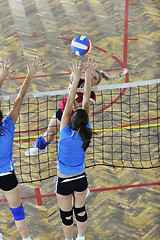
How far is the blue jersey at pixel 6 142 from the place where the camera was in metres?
4.15

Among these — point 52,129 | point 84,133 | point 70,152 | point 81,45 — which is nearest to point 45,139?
point 52,129

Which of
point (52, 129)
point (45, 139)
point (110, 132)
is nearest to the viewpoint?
point (52, 129)

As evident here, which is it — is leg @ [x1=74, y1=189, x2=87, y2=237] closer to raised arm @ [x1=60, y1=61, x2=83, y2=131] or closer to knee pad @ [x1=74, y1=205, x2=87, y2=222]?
knee pad @ [x1=74, y1=205, x2=87, y2=222]

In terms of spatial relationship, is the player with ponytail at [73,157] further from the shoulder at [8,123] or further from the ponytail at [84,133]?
the shoulder at [8,123]

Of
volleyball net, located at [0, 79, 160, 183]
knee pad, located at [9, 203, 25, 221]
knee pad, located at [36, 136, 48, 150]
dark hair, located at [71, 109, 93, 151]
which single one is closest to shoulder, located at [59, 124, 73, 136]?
dark hair, located at [71, 109, 93, 151]

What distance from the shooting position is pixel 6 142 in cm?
417

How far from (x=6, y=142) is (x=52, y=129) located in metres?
2.03

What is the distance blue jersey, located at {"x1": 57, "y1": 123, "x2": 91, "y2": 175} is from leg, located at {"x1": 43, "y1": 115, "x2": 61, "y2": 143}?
5.94 feet

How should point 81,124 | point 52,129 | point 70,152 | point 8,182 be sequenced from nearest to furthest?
point 81,124, point 70,152, point 8,182, point 52,129

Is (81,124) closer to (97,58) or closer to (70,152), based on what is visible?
(70,152)

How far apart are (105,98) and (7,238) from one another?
3562mm

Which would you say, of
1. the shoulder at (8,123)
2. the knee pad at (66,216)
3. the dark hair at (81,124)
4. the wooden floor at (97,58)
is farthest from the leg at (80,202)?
the shoulder at (8,123)

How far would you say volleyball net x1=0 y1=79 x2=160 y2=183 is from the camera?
625 cm

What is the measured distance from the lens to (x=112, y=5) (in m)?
10.4
